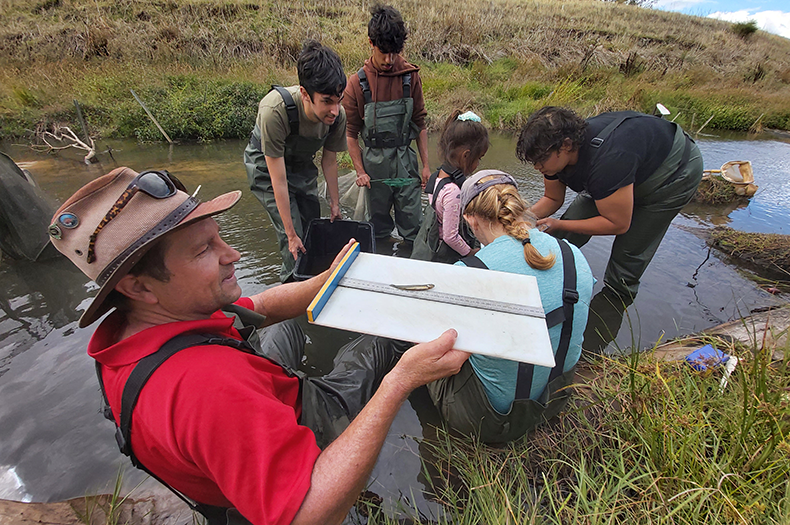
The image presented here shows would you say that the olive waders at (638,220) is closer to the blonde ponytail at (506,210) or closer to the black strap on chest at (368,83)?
the blonde ponytail at (506,210)

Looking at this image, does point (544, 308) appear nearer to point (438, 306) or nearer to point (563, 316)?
point (563, 316)

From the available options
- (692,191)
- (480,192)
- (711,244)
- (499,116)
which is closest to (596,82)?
(499,116)

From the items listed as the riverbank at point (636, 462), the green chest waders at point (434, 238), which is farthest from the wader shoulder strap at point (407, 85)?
the riverbank at point (636, 462)

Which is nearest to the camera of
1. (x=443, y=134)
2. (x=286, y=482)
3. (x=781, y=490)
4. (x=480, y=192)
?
(x=286, y=482)

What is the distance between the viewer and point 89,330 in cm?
302

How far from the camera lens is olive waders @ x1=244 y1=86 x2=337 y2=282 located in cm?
309

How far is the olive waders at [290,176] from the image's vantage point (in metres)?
3.09

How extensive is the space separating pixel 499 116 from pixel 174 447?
36.6 ft

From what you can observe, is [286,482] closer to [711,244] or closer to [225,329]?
[225,329]

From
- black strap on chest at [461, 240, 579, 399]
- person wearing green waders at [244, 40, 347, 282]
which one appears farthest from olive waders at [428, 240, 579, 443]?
person wearing green waders at [244, 40, 347, 282]

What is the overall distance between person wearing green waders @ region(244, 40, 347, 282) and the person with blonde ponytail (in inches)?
56.7

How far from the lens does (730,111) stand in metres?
11.1

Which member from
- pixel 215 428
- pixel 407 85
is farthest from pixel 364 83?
pixel 215 428

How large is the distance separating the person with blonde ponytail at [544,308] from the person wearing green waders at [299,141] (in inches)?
56.7
